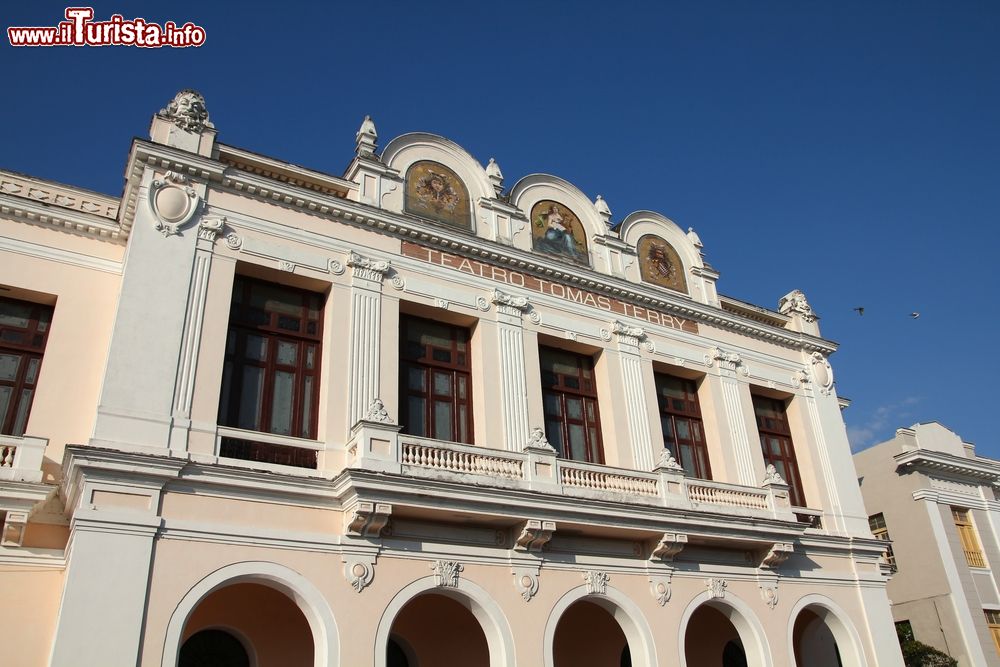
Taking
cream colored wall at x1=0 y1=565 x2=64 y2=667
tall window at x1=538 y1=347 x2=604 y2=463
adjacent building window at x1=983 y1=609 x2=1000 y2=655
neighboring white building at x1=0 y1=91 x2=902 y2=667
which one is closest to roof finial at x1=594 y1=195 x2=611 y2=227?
neighboring white building at x1=0 y1=91 x2=902 y2=667

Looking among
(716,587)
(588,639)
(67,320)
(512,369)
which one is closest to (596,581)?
(588,639)

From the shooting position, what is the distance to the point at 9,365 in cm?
1264

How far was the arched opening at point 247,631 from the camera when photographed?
490 inches

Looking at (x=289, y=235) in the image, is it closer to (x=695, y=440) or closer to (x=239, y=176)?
(x=239, y=176)

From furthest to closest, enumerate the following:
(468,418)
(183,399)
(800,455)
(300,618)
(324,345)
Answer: (800,455), (468,418), (324,345), (300,618), (183,399)

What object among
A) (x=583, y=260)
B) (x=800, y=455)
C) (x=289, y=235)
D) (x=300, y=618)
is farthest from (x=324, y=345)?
(x=800, y=455)

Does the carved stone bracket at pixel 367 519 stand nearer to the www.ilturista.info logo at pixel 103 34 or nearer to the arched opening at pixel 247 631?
A: the arched opening at pixel 247 631

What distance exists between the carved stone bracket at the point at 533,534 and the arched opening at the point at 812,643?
29.9 ft

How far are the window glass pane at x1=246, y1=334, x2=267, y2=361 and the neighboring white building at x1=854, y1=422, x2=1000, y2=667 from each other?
2035cm

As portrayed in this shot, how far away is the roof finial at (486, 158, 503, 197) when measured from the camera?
17.7 m

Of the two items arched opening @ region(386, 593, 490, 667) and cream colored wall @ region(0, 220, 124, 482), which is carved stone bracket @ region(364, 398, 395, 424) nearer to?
arched opening @ region(386, 593, 490, 667)

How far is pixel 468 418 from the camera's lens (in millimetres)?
15312

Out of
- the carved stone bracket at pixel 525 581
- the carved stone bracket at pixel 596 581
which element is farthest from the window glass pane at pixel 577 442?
the carved stone bracket at pixel 525 581

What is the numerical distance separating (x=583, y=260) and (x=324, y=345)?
685 centimetres
